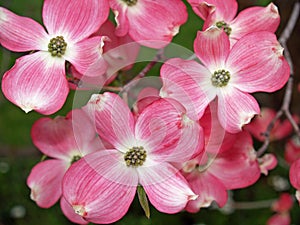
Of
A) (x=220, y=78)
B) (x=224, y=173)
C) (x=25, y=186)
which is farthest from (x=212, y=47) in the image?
(x=25, y=186)

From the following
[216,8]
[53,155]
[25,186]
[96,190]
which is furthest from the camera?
[25,186]

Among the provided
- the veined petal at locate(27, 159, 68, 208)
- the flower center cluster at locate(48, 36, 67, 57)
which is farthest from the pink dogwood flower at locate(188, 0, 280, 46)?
the veined petal at locate(27, 159, 68, 208)

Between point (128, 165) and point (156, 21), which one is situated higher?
point (156, 21)

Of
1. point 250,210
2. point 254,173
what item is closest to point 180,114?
point 254,173

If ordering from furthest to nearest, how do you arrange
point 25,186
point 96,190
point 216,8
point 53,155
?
point 25,186 → point 53,155 → point 216,8 → point 96,190

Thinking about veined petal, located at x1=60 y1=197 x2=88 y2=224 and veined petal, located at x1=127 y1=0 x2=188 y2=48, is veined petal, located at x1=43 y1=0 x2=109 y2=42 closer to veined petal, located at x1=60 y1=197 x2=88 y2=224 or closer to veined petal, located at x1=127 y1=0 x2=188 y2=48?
veined petal, located at x1=127 y1=0 x2=188 y2=48

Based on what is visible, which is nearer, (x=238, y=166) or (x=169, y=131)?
(x=169, y=131)

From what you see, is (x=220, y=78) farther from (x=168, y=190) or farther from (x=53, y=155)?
(x=53, y=155)
